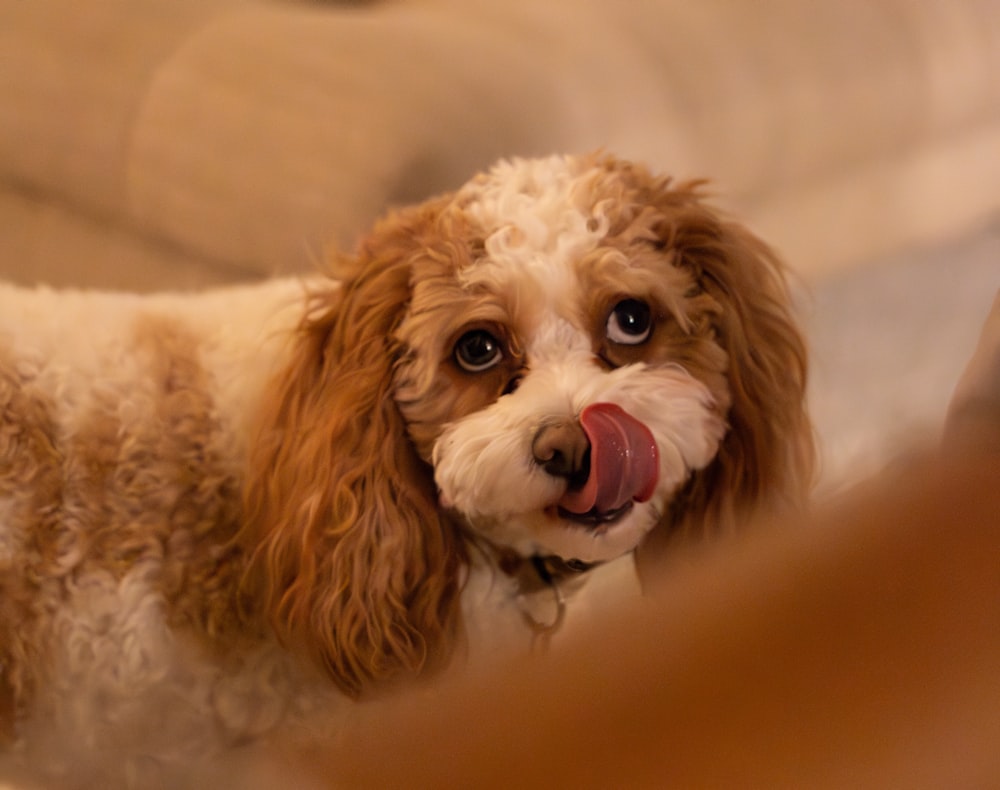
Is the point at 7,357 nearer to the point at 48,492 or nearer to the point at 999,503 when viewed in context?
the point at 48,492

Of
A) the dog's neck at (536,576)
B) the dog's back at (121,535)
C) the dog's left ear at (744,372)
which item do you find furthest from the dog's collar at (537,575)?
the dog's back at (121,535)

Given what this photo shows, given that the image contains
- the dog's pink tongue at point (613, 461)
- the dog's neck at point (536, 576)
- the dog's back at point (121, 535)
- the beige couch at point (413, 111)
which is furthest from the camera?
the beige couch at point (413, 111)

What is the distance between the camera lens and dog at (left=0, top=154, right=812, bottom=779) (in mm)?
833

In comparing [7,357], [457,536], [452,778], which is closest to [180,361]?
[7,357]

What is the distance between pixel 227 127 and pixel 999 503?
54.1 inches

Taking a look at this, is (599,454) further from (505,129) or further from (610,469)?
(505,129)

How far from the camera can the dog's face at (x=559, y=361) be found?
78 cm

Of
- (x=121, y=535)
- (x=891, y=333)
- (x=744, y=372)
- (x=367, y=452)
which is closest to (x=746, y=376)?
(x=744, y=372)

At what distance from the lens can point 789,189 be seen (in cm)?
167

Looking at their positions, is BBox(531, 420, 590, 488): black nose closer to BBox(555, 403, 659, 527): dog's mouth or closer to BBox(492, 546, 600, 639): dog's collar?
BBox(555, 403, 659, 527): dog's mouth

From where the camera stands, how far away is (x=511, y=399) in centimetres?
81

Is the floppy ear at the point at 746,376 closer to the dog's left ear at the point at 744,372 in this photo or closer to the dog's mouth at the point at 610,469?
the dog's left ear at the point at 744,372

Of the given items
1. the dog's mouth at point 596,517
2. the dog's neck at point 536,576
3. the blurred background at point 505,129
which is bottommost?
the dog's neck at point 536,576

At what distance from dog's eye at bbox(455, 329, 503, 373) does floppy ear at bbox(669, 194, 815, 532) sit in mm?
183
